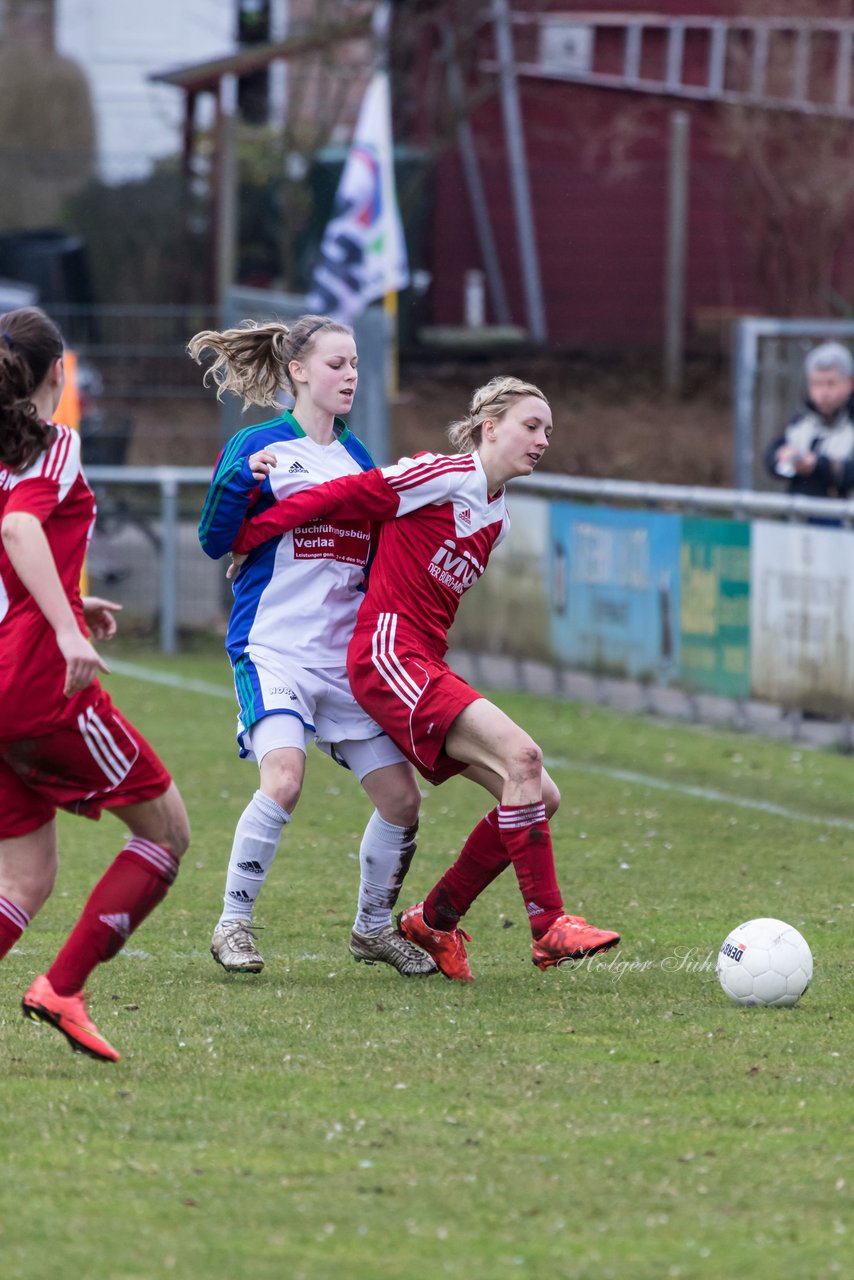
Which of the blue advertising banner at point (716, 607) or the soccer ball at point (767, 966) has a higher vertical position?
the soccer ball at point (767, 966)

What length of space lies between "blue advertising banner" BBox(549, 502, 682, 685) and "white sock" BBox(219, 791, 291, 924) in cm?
628

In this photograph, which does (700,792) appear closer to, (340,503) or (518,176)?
(340,503)

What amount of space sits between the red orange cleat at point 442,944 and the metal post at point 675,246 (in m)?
19.9

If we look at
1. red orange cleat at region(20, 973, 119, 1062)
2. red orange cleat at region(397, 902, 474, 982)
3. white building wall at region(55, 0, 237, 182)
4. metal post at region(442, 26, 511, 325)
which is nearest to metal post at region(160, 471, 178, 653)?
red orange cleat at region(397, 902, 474, 982)

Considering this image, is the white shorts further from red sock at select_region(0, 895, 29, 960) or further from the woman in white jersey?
red sock at select_region(0, 895, 29, 960)

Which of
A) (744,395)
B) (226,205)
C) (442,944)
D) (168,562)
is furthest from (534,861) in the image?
(226,205)

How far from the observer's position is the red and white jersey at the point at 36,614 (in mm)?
4844

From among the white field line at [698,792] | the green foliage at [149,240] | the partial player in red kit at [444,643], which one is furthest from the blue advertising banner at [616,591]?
the green foliage at [149,240]

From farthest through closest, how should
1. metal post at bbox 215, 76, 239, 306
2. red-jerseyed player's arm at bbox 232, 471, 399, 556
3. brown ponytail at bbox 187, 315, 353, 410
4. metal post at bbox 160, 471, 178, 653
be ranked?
metal post at bbox 215, 76, 239, 306 → metal post at bbox 160, 471, 178, 653 → brown ponytail at bbox 187, 315, 353, 410 → red-jerseyed player's arm at bbox 232, 471, 399, 556

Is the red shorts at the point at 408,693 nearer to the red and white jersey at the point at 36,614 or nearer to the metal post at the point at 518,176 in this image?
the red and white jersey at the point at 36,614

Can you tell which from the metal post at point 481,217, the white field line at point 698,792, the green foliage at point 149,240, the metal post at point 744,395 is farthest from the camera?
the metal post at point 481,217

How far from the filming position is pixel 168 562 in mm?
15305

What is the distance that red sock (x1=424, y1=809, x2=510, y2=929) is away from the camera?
6270mm

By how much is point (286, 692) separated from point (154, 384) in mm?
18147
